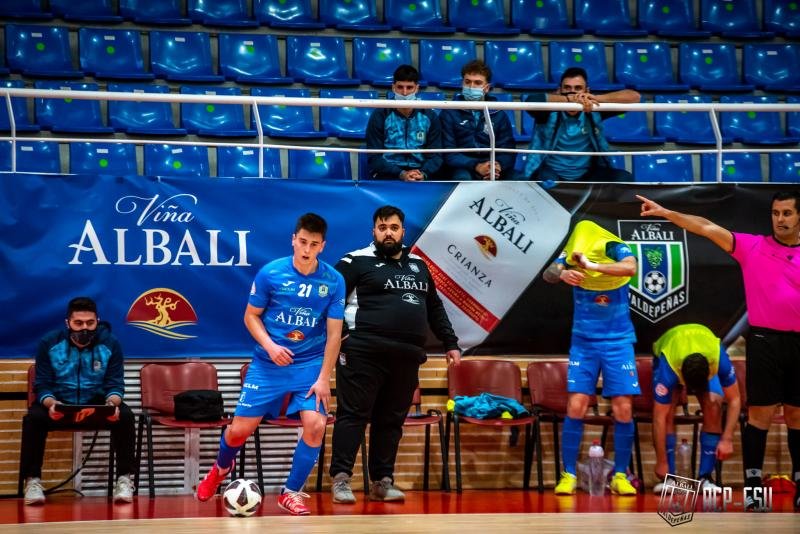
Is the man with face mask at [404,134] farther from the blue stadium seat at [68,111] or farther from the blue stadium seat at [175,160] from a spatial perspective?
the blue stadium seat at [68,111]

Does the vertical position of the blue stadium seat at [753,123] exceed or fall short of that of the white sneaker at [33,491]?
it exceeds it

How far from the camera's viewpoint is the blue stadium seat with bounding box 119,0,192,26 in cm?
1280

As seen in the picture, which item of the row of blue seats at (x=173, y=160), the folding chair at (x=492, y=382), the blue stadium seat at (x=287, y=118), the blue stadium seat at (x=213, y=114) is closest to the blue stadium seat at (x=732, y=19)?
the row of blue seats at (x=173, y=160)

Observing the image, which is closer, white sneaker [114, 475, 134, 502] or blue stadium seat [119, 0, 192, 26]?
white sneaker [114, 475, 134, 502]

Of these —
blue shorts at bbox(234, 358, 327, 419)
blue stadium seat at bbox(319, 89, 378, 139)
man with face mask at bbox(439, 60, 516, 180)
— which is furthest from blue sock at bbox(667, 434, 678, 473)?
blue stadium seat at bbox(319, 89, 378, 139)

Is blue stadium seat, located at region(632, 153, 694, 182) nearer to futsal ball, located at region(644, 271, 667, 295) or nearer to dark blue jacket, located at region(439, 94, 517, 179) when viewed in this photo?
futsal ball, located at region(644, 271, 667, 295)

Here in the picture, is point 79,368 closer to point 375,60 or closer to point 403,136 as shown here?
point 403,136

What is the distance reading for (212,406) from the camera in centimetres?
884

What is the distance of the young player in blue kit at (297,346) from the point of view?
759 centimetres

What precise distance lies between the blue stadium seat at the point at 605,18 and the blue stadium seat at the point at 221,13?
4.24 m

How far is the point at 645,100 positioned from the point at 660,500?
642 centimetres

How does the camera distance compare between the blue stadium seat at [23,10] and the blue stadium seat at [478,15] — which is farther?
the blue stadium seat at [478,15]

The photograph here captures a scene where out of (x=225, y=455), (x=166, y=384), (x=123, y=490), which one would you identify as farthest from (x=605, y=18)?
(x=123, y=490)

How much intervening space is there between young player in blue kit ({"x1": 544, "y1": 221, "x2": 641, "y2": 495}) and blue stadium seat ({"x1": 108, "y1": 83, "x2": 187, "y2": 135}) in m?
4.83
